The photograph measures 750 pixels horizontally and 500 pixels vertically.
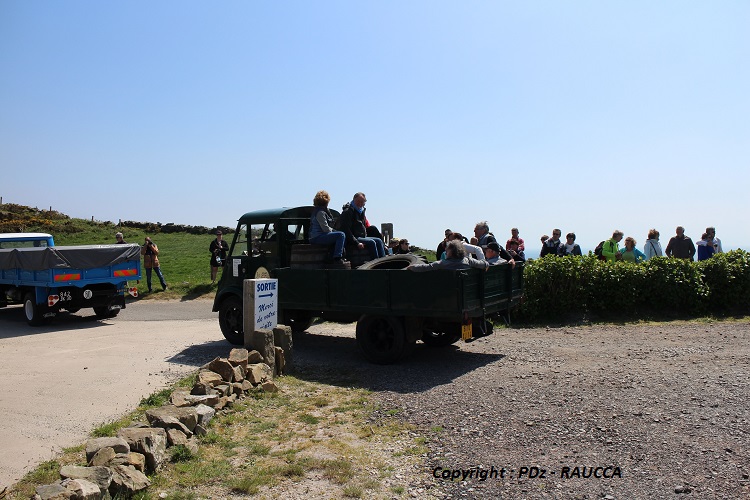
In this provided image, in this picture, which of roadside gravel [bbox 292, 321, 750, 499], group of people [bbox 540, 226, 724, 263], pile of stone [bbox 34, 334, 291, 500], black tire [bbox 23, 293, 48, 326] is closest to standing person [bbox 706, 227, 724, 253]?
group of people [bbox 540, 226, 724, 263]

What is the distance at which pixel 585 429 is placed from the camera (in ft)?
18.4

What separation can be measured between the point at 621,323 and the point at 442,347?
12.3ft

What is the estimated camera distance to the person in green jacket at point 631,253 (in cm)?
1292

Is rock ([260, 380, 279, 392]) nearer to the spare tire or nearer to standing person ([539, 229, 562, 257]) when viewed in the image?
the spare tire

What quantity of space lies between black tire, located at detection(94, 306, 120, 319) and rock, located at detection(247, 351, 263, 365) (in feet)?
27.1

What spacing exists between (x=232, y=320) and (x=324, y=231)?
8.42 feet

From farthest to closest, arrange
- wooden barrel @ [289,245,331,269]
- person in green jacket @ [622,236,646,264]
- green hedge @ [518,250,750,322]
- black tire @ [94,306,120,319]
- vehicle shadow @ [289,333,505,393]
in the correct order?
black tire @ [94,306,120,319]
person in green jacket @ [622,236,646,264]
green hedge @ [518,250,750,322]
wooden barrel @ [289,245,331,269]
vehicle shadow @ [289,333,505,393]

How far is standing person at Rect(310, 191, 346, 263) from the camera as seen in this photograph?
969 centimetres

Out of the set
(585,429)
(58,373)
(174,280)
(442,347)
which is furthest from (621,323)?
(174,280)

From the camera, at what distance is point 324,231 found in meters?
9.84

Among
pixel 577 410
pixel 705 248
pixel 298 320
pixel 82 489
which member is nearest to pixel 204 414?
pixel 82 489

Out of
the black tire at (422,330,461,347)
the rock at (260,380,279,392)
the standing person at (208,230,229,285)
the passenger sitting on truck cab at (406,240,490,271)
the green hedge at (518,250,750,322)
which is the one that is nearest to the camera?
the rock at (260,380,279,392)

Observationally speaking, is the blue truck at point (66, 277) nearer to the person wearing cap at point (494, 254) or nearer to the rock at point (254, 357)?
the rock at point (254, 357)

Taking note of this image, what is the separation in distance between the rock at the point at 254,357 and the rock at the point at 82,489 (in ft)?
12.4
